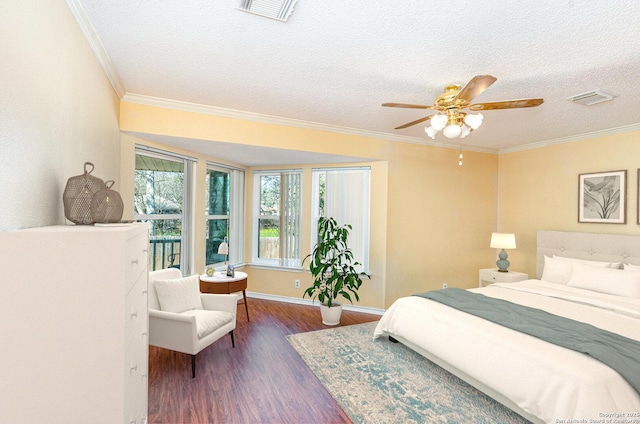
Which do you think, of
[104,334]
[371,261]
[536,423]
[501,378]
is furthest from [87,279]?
[371,261]

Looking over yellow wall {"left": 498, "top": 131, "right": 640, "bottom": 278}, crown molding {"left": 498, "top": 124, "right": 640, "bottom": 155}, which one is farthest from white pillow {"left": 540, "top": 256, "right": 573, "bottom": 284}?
crown molding {"left": 498, "top": 124, "right": 640, "bottom": 155}

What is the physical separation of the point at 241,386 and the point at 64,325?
1791 millimetres

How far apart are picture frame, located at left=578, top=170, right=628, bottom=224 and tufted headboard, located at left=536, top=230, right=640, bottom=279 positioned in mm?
244

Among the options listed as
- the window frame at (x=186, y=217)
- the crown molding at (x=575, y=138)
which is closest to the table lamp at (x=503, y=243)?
the crown molding at (x=575, y=138)

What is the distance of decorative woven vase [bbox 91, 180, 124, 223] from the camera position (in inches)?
60.9

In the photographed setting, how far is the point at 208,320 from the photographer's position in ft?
9.87

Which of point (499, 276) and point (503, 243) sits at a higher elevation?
point (503, 243)

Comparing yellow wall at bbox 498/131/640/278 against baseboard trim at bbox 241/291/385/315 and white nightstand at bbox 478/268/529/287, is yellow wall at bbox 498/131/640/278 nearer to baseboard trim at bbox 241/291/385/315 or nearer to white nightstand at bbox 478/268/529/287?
white nightstand at bbox 478/268/529/287

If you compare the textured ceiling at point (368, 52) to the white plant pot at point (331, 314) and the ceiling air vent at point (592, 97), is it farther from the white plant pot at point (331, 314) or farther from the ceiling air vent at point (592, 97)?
the white plant pot at point (331, 314)

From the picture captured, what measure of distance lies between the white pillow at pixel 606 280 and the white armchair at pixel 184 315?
3766 millimetres

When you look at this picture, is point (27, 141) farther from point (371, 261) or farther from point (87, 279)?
point (371, 261)

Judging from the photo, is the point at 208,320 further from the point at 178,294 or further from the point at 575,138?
the point at 575,138

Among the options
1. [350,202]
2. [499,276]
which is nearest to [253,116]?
[350,202]

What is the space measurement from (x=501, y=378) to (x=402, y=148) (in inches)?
125
